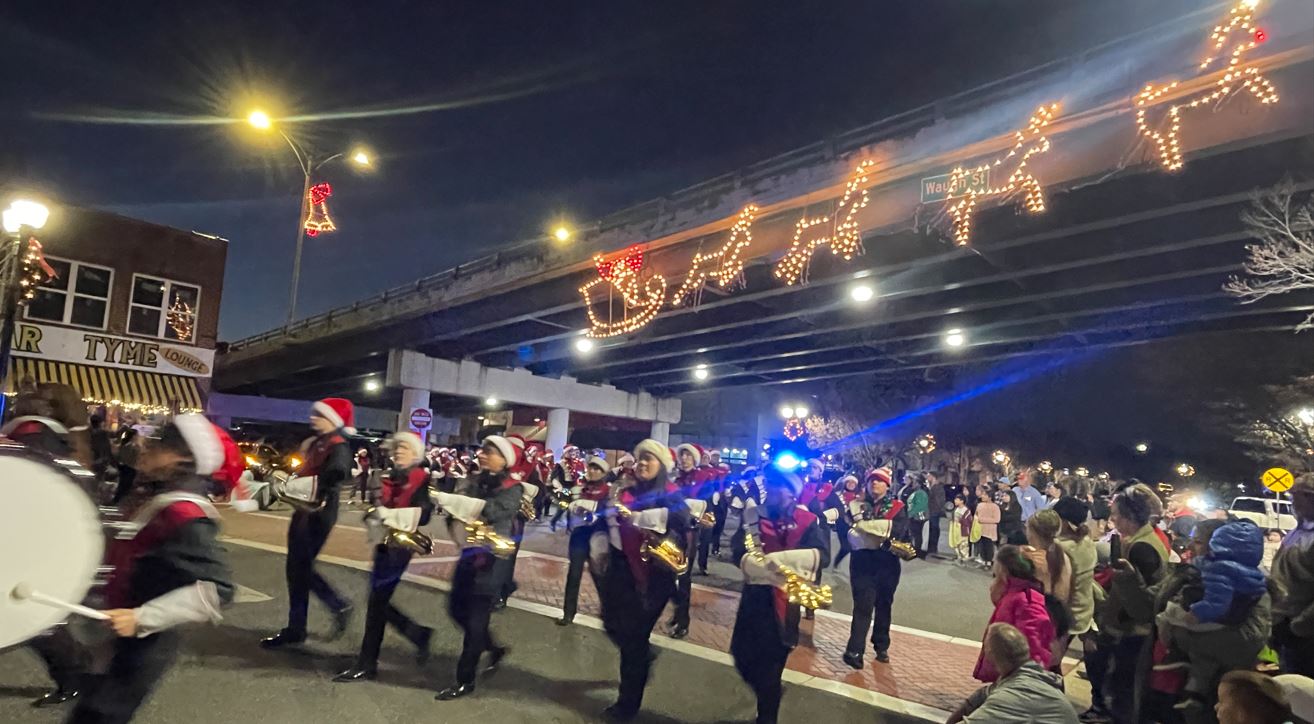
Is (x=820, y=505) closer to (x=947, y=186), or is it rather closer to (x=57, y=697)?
(x=57, y=697)

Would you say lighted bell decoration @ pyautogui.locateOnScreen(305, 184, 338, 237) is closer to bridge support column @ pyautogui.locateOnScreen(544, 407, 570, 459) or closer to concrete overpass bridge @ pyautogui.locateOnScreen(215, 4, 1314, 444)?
concrete overpass bridge @ pyautogui.locateOnScreen(215, 4, 1314, 444)

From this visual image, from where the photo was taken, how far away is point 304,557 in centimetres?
612

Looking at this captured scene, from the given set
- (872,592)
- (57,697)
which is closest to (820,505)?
(872,592)

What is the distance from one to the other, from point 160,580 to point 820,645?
20.2ft

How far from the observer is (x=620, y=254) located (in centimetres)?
1662

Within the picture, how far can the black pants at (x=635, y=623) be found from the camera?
5.16 meters

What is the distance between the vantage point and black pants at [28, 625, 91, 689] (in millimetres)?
4367

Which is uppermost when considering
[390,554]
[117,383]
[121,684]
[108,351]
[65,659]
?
[108,351]

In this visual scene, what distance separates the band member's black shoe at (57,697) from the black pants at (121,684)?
7.54 ft

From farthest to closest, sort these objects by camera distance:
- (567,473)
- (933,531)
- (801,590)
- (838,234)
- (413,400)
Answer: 1. (413,400)
2. (567,473)
3. (933,531)
4. (838,234)
5. (801,590)

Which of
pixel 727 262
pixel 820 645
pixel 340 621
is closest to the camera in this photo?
pixel 340 621

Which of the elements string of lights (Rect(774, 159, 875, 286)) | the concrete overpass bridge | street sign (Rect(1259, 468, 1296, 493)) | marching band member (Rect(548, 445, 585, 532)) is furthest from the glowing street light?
street sign (Rect(1259, 468, 1296, 493))

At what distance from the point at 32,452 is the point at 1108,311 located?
20.3 meters

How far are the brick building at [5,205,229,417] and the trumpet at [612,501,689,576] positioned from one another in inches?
850
